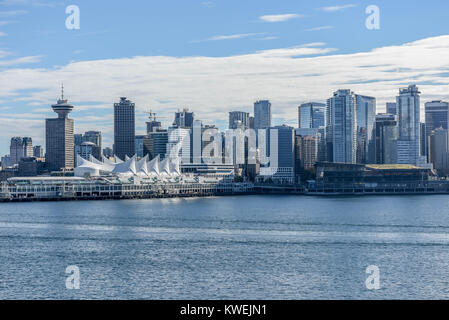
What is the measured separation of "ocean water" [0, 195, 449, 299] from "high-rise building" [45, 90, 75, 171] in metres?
99.9

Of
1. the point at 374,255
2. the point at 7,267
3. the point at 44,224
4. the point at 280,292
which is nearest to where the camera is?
the point at 280,292

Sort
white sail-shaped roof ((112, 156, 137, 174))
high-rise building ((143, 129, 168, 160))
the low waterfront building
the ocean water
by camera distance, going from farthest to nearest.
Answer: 1. high-rise building ((143, 129, 168, 160))
2. the low waterfront building
3. white sail-shaped roof ((112, 156, 137, 174))
4. the ocean water

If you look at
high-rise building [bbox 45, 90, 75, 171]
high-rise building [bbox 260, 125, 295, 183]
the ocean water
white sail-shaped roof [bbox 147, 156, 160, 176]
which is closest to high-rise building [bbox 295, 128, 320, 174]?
high-rise building [bbox 260, 125, 295, 183]

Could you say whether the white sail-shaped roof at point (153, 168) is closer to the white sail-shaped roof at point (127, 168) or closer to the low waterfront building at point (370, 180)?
the white sail-shaped roof at point (127, 168)

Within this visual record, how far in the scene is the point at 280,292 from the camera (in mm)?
17375

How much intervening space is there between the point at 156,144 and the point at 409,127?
54356mm

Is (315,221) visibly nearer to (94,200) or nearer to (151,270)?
(151,270)

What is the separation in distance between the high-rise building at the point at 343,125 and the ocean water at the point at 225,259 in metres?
99.8

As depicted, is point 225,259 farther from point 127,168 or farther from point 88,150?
point 88,150

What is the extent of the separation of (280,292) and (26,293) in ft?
22.7

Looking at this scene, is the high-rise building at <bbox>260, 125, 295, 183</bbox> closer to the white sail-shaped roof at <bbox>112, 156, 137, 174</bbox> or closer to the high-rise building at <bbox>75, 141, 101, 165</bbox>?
the white sail-shaped roof at <bbox>112, 156, 137, 174</bbox>

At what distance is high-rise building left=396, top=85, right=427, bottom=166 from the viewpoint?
431ft

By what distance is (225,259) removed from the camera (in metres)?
22.7
